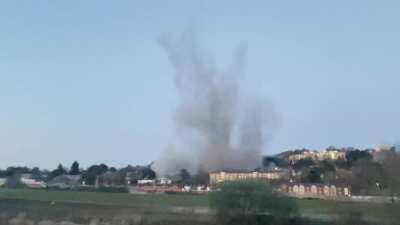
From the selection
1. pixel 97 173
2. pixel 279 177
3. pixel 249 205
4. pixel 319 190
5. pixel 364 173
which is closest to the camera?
pixel 249 205

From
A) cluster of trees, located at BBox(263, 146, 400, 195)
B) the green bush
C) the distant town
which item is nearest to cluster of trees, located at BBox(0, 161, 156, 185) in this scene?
the distant town

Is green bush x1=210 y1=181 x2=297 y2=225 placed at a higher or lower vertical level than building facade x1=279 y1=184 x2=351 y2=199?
lower

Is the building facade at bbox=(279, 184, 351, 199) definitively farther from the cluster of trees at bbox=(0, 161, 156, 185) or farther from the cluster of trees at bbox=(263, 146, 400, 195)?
the cluster of trees at bbox=(0, 161, 156, 185)

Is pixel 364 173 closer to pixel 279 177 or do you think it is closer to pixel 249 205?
pixel 279 177

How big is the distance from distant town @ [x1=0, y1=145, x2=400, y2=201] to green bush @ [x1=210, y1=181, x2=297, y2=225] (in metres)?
8.89

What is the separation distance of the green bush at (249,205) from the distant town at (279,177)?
350 inches

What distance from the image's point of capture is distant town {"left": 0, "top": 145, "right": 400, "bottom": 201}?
281 ft

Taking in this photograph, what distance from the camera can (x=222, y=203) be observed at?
4672 cm

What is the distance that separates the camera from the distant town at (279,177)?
85562 millimetres

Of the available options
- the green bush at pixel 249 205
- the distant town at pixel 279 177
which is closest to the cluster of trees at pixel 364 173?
the distant town at pixel 279 177

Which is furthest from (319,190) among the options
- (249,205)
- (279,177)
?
(249,205)

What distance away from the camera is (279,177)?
12675cm

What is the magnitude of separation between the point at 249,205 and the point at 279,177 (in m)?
81.7

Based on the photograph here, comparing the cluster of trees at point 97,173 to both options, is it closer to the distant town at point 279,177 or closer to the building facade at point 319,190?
the distant town at point 279,177
